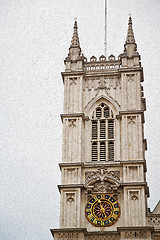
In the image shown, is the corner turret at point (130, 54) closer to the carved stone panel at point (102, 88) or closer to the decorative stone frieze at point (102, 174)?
the carved stone panel at point (102, 88)

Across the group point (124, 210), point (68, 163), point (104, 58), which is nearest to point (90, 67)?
point (104, 58)

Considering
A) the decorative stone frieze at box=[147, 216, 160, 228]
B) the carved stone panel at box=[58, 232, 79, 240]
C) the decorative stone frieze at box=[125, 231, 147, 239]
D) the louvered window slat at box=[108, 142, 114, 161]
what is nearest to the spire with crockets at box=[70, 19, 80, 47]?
the louvered window slat at box=[108, 142, 114, 161]

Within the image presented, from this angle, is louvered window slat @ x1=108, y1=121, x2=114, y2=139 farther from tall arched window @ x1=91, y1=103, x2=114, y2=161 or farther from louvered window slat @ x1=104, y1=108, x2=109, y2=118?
louvered window slat @ x1=104, y1=108, x2=109, y2=118

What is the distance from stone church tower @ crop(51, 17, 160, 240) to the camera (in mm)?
35969

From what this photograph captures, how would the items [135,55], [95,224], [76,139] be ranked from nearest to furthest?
[95,224] < [76,139] < [135,55]

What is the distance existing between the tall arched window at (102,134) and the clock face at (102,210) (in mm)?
2603

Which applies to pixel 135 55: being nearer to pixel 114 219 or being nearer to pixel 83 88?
pixel 83 88

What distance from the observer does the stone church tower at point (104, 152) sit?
118 ft

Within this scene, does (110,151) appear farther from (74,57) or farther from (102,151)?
(74,57)

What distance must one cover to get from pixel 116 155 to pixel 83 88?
5.23 metres

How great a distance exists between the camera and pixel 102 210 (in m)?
36.7

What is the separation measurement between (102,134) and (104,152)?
1236 millimetres

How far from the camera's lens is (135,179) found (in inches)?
1463

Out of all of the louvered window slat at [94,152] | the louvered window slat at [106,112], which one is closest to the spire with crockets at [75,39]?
the louvered window slat at [106,112]
